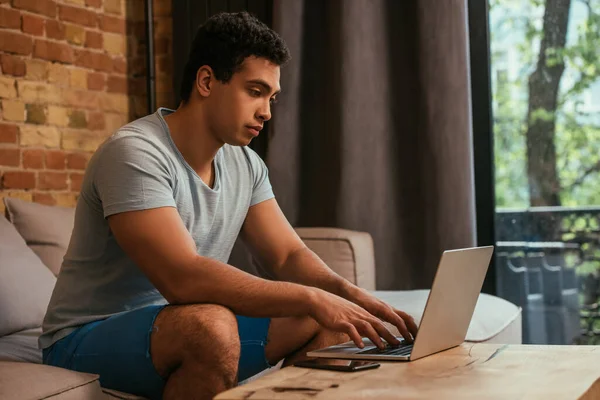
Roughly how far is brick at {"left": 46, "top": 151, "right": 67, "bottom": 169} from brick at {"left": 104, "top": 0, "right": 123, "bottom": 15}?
2.26 feet

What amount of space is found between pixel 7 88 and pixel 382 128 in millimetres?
1368

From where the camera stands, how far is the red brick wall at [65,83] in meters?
3.12

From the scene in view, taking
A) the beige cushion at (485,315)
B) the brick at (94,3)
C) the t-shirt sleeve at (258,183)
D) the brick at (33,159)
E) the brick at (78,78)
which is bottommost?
the beige cushion at (485,315)

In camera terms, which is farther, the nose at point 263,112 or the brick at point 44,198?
the brick at point 44,198

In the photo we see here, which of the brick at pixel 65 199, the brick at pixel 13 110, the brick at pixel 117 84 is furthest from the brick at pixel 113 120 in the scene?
the brick at pixel 13 110

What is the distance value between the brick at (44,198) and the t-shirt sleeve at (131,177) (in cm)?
142

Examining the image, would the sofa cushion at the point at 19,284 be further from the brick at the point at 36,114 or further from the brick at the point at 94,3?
the brick at the point at 94,3

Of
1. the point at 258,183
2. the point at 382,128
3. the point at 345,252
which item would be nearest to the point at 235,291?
the point at 258,183

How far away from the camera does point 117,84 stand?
11.9ft

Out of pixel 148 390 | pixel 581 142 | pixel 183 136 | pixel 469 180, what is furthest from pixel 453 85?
pixel 148 390

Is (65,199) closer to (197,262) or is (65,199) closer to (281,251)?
(281,251)

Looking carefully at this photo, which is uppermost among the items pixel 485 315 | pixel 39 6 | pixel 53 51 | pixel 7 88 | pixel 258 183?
pixel 39 6

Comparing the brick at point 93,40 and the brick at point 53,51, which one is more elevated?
the brick at point 93,40

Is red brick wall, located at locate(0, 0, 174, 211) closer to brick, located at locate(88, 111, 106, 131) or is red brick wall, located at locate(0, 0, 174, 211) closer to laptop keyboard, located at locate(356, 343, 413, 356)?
brick, located at locate(88, 111, 106, 131)
